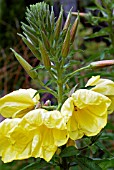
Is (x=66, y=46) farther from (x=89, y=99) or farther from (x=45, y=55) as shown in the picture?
(x=89, y=99)

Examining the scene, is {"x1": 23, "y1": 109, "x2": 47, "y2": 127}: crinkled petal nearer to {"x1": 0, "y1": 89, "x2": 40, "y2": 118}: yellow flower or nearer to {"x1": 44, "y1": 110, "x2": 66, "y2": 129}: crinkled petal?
{"x1": 44, "y1": 110, "x2": 66, "y2": 129}: crinkled petal

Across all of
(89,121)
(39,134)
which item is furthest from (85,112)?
(39,134)

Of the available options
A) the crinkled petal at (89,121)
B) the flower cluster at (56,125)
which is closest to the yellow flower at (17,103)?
the flower cluster at (56,125)

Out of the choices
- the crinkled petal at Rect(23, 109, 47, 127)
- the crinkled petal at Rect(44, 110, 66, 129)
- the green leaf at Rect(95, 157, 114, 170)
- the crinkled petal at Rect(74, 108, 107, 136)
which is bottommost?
the green leaf at Rect(95, 157, 114, 170)

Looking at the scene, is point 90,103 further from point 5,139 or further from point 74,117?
point 5,139

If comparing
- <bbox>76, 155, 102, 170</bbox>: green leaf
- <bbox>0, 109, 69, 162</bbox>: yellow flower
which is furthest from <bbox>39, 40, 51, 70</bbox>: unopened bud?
<bbox>76, 155, 102, 170</bbox>: green leaf

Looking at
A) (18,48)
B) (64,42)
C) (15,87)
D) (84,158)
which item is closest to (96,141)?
(84,158)
